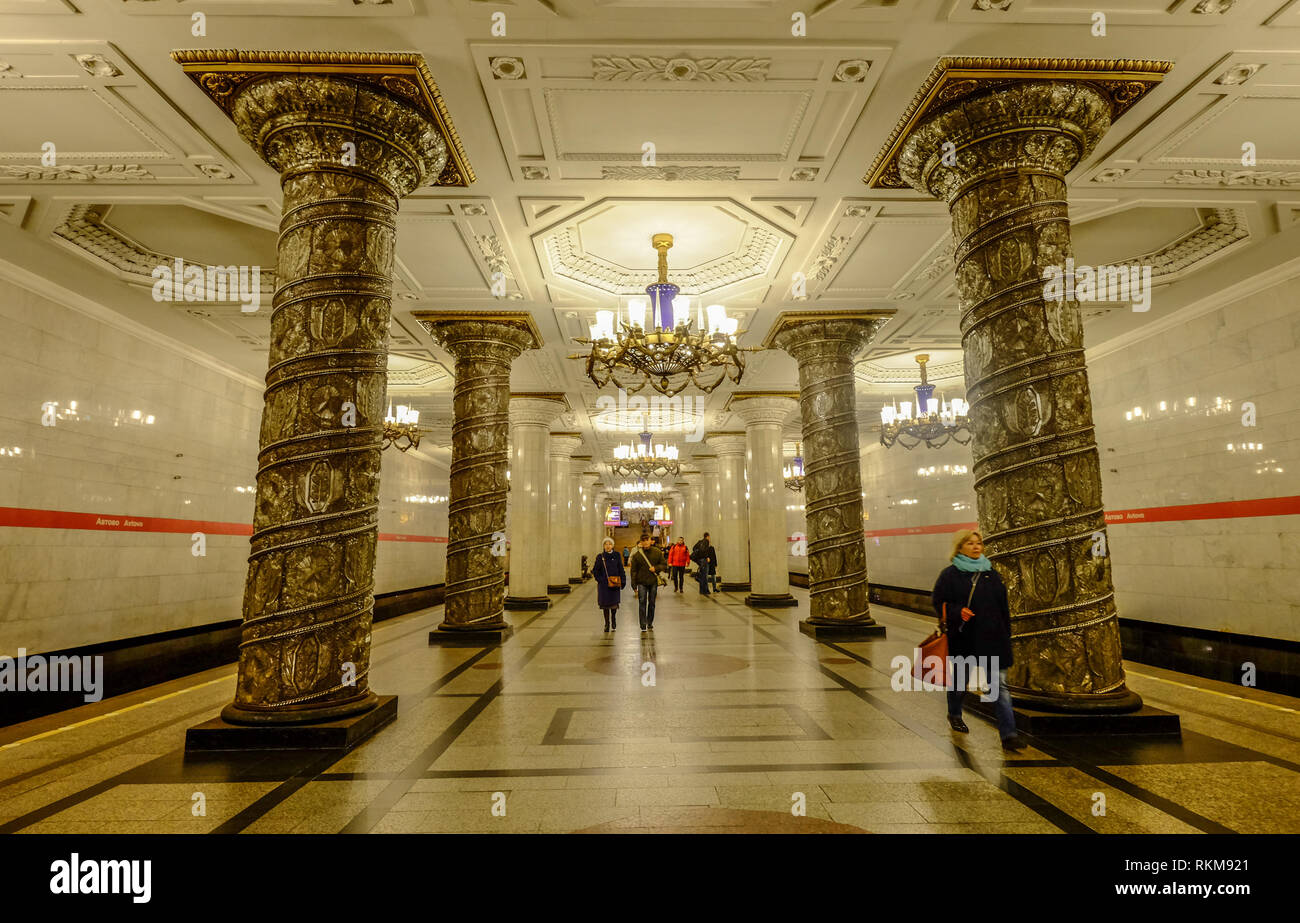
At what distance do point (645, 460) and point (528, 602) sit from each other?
5350mm

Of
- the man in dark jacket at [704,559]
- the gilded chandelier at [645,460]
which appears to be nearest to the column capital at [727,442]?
the gilded chandelier at [645,460]

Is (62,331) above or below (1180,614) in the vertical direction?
above

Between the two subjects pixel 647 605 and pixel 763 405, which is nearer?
pixel 647 605

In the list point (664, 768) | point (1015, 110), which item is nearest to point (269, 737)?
point (664, 768)

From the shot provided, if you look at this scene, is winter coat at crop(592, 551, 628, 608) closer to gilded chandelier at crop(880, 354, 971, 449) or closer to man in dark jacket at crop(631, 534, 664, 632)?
man in dark jacket at crop(631, 534, 664, 632)

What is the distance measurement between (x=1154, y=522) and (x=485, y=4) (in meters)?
10.2

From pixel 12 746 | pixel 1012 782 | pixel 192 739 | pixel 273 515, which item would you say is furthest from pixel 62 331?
pixel 1012 782

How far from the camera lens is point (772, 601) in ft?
43.3

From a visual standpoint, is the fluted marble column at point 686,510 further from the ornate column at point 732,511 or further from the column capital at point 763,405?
the column capital at point 763,405

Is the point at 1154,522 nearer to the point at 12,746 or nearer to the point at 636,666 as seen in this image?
the point at 636,666

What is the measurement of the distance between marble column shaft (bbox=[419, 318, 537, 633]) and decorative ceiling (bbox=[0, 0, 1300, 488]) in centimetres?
59

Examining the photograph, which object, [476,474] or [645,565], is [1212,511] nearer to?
[645,565]

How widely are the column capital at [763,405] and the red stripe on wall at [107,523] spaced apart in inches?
389

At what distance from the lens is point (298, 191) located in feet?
15.1
